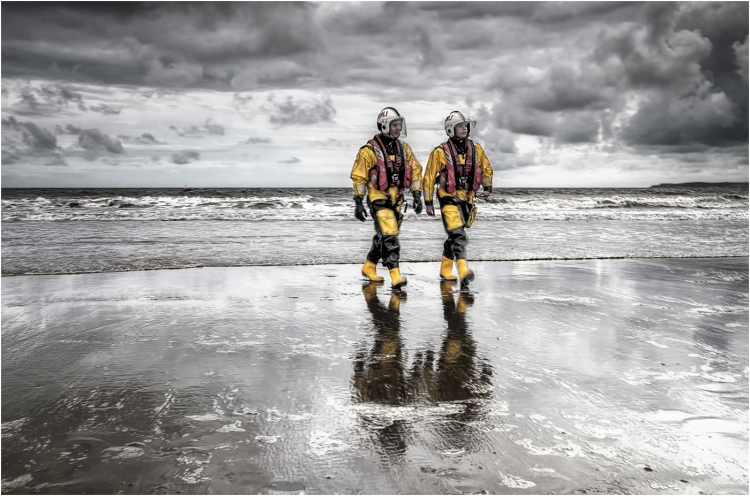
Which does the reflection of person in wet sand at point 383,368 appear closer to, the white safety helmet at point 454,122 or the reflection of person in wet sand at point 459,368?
the reflection of person in wet sand at point 459,368

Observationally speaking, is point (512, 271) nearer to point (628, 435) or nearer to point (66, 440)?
point (628, 435)

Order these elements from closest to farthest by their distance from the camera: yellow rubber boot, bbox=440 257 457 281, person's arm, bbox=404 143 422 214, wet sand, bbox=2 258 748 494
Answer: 1. wet sand, bbox=2 258 748 494
2. person's arm, bbox=404 143 422 214
3. yellow rubber boot, bbox=440 257 457 281

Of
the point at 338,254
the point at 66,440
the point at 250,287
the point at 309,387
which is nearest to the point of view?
the point at 66,440

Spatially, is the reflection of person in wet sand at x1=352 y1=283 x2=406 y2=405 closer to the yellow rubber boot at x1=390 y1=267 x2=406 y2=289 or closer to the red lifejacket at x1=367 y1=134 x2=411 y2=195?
the yellow rubber boot at x1=390 y1=267 x2=406 y2=289

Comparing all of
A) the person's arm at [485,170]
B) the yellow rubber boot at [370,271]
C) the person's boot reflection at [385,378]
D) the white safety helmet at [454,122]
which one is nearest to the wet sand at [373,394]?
the person's boot reflection at [385,378]

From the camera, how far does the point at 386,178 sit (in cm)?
711

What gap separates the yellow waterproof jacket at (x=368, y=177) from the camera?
7078 mm

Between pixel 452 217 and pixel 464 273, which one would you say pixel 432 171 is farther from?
pixel 464 273

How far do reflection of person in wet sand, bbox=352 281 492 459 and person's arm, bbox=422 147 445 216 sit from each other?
114 inches

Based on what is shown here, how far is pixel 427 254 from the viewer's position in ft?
35.6

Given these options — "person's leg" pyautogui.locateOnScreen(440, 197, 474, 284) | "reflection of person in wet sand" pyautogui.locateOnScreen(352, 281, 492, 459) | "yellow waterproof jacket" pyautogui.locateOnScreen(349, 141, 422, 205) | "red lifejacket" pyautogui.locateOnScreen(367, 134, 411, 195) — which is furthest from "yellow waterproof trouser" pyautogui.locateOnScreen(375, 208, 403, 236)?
"reflection of person in wet sand" pyautogui.locateOnScreen(352, 281, 492, 459)

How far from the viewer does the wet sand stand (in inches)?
91.5

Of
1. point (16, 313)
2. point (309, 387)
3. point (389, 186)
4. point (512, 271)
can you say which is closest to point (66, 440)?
point (309, 387)

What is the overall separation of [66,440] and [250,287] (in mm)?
4149
